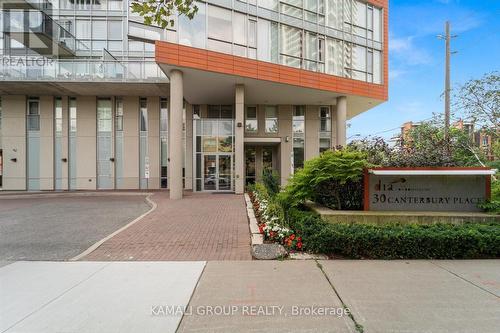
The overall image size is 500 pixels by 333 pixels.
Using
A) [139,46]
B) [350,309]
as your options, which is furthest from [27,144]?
[350,309]

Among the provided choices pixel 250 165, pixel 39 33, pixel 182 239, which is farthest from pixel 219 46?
pixel 39 33

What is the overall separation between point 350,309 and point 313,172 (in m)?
4.30

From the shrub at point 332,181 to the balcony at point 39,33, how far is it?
68.3ft

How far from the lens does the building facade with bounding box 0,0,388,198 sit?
1670cm

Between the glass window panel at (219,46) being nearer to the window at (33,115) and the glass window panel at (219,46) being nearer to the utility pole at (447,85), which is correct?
the utility pole at (447,85)

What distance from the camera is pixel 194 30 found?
46.5ft

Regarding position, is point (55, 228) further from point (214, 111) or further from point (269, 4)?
point (269, 4)

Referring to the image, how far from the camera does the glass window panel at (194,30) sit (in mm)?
13961

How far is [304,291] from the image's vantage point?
3.71 metres

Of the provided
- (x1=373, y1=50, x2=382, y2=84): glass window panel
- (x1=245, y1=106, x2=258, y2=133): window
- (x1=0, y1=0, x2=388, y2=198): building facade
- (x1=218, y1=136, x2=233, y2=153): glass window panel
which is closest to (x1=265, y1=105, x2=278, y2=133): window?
(x1=0, y1=0, x2=388, y2=198): building facade

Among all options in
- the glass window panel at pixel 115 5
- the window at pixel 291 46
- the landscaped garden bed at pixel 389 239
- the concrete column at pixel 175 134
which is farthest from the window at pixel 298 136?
the glass window panel at pixel 115 5

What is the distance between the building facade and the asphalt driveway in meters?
7.27

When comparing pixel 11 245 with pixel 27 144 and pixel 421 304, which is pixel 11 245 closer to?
pixel 421 304

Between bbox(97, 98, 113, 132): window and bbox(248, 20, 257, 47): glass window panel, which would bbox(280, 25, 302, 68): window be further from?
bbox(97, 98, 113, 132): window
